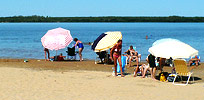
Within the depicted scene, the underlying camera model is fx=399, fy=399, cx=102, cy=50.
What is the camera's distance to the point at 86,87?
11211mm

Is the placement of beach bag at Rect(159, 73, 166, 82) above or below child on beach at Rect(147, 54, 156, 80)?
below

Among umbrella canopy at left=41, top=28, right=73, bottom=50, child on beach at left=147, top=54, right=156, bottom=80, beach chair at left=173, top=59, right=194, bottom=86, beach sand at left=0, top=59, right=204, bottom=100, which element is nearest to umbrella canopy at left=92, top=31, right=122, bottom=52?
umbrella canopy at left=41, top=28, right=73, bottom=50

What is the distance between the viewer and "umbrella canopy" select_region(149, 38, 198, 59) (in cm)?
1267

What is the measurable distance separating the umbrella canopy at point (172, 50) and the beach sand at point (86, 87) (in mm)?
900

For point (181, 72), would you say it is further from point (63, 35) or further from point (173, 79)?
point (63, 35)

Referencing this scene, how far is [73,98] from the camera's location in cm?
970

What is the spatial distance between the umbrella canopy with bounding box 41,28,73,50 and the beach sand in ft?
14.8

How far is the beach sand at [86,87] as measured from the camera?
1001cm

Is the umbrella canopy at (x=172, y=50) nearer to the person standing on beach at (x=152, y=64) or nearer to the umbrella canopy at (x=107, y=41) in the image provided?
the person standing on beach at (x=152, y=64)

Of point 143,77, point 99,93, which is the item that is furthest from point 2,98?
point 143,77

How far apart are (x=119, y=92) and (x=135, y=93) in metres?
0.43

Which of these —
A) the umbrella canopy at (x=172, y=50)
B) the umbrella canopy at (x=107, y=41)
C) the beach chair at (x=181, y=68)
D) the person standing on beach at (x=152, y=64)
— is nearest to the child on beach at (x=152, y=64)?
the person standing on beach at (x=152, y=64)

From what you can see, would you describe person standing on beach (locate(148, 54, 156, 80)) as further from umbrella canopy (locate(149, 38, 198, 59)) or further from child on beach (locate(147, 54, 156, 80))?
umbrella canopy (locate(149, 38, 198, 59))

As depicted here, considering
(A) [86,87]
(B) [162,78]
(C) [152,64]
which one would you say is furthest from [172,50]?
(A) [86,87]
